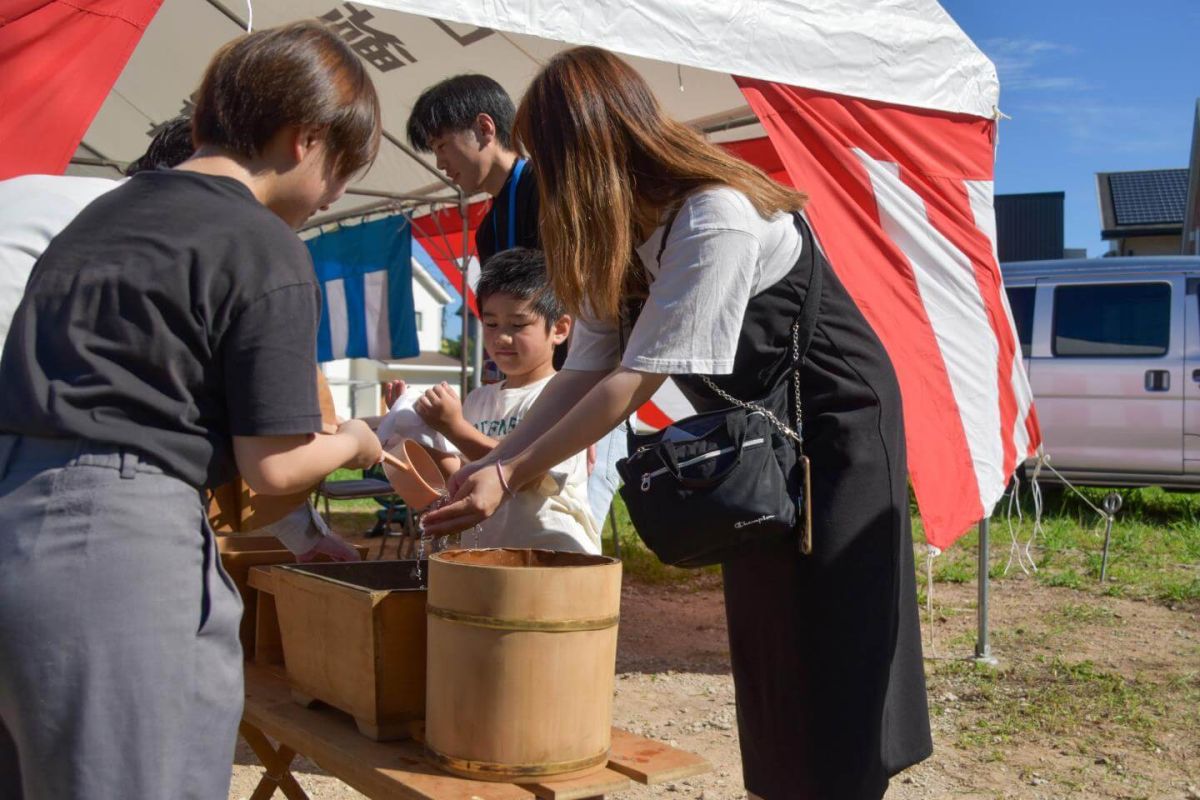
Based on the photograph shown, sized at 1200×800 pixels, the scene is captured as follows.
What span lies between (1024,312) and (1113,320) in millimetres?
548

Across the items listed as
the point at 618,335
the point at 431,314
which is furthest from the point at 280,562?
the point at 431,314

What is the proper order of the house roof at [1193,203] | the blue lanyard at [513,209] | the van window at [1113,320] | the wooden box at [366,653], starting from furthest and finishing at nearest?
the house roof at [1193,203], the van window at [1113,320], the blue lanyard at [513,209], the wooden box at [366,653]

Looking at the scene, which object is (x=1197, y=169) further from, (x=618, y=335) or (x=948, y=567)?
(x=618, y=335)

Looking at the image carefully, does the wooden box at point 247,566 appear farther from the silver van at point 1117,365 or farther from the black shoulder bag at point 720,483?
the silver van at point 1117,365

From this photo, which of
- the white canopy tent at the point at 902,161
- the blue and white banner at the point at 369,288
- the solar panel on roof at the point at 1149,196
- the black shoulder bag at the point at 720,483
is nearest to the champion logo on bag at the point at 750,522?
the black shoulder bag at the point at 720,483

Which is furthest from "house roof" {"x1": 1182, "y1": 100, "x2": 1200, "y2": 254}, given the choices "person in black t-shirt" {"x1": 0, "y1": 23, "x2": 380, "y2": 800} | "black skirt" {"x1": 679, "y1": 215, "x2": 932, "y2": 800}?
"person in black t-shirt" {"x1": 0, "y1": 23, "x2": 380, "y2": 800}

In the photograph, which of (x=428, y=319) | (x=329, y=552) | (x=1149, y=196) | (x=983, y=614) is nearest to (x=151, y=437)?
(x=329, y=552)

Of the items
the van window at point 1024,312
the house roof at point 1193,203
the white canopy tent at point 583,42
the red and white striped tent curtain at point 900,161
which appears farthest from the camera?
the house roof at point 1193,203

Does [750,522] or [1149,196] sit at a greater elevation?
[1149,196]

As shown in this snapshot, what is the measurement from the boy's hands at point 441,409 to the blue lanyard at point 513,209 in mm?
Result: 866

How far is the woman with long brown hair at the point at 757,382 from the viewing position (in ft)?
5.48

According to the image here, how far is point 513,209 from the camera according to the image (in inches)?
118

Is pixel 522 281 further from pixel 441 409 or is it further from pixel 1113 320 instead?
pixel 1113 320

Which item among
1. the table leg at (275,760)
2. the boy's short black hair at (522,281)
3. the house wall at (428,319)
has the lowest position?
the table leg at (275,760)
